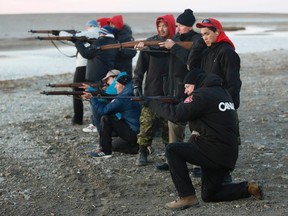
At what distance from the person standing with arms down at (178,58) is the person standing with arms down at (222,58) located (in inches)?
22.6

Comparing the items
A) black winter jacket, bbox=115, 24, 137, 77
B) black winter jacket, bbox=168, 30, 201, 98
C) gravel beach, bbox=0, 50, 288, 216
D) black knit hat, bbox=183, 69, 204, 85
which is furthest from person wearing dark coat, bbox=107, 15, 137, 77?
black knit hat, bbox=183, 69, 204, 85

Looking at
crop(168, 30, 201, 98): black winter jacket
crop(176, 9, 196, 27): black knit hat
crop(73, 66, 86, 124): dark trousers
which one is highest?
crop(176, 9, 196, 27): black knit hat

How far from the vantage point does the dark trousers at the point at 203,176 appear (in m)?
5.72

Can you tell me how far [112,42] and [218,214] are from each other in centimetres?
392

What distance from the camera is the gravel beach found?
19.4 feet

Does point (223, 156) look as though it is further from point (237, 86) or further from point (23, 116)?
point (23, 116)

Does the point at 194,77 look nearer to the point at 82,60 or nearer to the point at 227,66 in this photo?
the point at 227,66

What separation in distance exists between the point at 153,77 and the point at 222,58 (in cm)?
135

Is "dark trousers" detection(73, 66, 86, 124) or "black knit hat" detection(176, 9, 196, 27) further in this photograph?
"dark trousers" detection(73, 66, 86, 124)

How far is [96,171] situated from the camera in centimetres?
719

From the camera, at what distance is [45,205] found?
20.0 feet

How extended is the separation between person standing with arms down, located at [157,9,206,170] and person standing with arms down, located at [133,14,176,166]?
5.8 inches

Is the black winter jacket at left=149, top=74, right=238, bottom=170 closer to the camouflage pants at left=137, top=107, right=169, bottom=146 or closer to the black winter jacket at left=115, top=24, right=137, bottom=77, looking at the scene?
the camouflage pants at left=137, top=107, right=169, bottom=146

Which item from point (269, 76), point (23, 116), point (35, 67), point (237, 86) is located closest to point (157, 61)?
point (237, 86)
